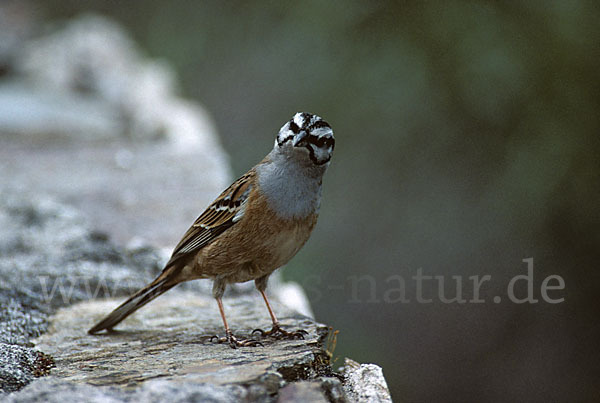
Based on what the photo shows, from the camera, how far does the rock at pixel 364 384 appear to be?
2076 millimetres

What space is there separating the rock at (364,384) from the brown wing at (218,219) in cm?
81

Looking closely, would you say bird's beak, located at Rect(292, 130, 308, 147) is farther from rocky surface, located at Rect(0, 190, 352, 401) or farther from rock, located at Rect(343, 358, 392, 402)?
rock, located at Rect(343, 358, 392, 402)

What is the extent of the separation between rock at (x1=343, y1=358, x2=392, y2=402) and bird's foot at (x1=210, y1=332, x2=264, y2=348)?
1.33 ft

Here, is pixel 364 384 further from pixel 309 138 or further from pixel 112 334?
pixel 112 334

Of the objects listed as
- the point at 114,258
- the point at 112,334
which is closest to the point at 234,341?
the point at 112,334

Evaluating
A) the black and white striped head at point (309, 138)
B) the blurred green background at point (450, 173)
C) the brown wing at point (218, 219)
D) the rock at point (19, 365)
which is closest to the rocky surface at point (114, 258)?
the rock at point (19, 365)

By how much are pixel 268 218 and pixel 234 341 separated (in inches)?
18.6

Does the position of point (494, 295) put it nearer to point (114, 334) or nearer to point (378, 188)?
point (378, 188)

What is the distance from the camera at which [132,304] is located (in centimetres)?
283

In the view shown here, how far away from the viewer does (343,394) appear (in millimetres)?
1992

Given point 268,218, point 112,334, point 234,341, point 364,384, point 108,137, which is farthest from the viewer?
point 108,137

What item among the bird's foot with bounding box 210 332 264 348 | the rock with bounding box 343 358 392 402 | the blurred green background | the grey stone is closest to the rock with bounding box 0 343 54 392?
the bird's foot with bounding box 210 332 264 348

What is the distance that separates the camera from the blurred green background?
4957 millimetres

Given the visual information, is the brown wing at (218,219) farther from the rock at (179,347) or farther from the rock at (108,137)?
the rock at (108,137)
